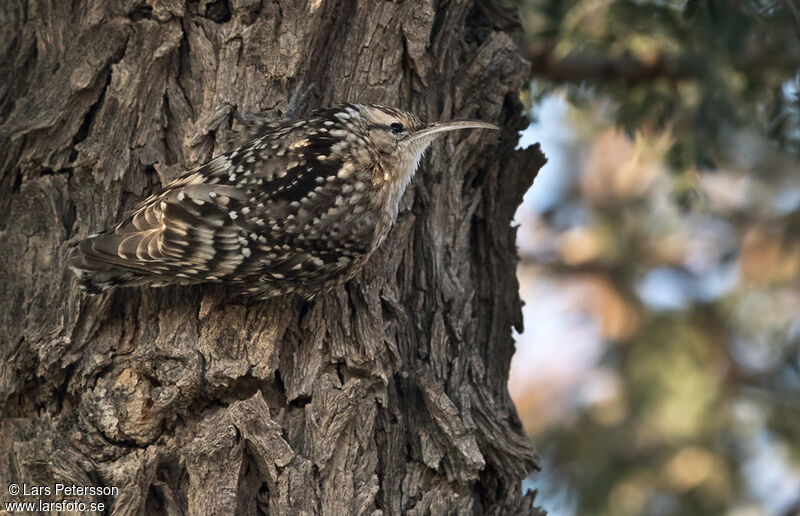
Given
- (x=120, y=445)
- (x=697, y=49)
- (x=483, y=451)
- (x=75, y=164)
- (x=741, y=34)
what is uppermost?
(x=697, y=49)

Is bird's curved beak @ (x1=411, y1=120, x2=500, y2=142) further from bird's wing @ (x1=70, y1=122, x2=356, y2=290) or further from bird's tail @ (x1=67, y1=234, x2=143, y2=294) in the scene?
bird's tail @ (x1=67, y1=234, x2=143, y2=294)

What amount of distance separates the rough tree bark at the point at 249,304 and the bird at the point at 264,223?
0.14 metres

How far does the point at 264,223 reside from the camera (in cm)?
310

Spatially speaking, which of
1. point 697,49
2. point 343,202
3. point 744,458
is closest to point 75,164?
point 343,202

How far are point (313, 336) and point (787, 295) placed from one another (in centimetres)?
458

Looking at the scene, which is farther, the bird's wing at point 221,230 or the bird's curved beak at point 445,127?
the bird's curved beak at point 445,127

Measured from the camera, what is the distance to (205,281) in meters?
3.10

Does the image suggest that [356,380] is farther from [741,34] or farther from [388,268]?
[741,34]

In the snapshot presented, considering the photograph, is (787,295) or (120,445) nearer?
(120,445)

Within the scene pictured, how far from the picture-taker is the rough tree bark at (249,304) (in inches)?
119
